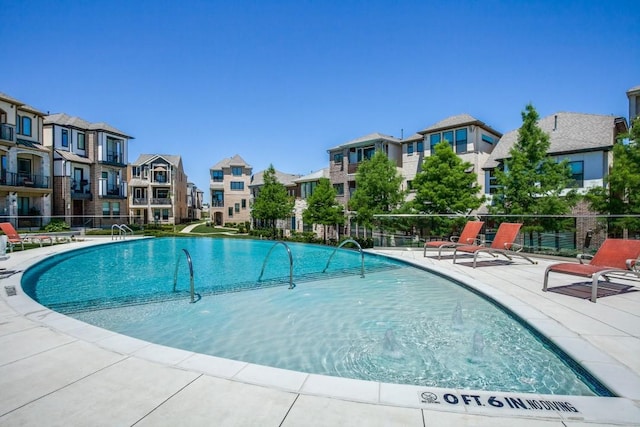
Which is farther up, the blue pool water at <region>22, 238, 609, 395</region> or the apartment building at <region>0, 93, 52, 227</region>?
the apartment building at <region>0, 93, 52, 227</region>

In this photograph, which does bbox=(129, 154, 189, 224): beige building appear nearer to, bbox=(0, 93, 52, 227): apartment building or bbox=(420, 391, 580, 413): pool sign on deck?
bbox=(0, 93, 52, 227): apartment building

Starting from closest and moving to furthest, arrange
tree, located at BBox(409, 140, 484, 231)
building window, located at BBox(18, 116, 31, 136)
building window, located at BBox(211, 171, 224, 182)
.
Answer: tree, located at BBox(409, 140, 484, 231), building window, located at BBox(18, 116, 31, 136), building window, located at BBox(211, 171, 224, 182)

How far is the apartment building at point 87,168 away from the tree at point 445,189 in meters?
29.2

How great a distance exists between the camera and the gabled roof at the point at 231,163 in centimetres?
5491

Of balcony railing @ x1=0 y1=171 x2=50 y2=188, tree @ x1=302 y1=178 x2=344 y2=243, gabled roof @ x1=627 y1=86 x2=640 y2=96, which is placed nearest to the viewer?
gabled roof @ x1=627 y1=86 x2=640 y2=96

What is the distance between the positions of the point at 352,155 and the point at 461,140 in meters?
10.5

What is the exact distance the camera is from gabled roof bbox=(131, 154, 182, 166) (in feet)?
162

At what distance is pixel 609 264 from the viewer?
6.88 meters

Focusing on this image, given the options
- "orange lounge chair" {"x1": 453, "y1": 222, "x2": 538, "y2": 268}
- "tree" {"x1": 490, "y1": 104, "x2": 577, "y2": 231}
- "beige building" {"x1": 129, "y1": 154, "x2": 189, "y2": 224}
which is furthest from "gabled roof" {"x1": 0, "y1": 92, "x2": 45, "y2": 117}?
"tree" {"x1": 490, "y1": 104, "x2": 577, "y2": 231}

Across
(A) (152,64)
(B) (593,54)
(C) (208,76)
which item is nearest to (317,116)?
(C) (208,76)

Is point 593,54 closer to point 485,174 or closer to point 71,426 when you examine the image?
point 485,174

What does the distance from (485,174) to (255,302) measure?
25726 millimetres

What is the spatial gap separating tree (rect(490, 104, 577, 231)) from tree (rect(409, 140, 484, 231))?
1.58 metres

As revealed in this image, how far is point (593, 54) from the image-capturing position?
1677cm
